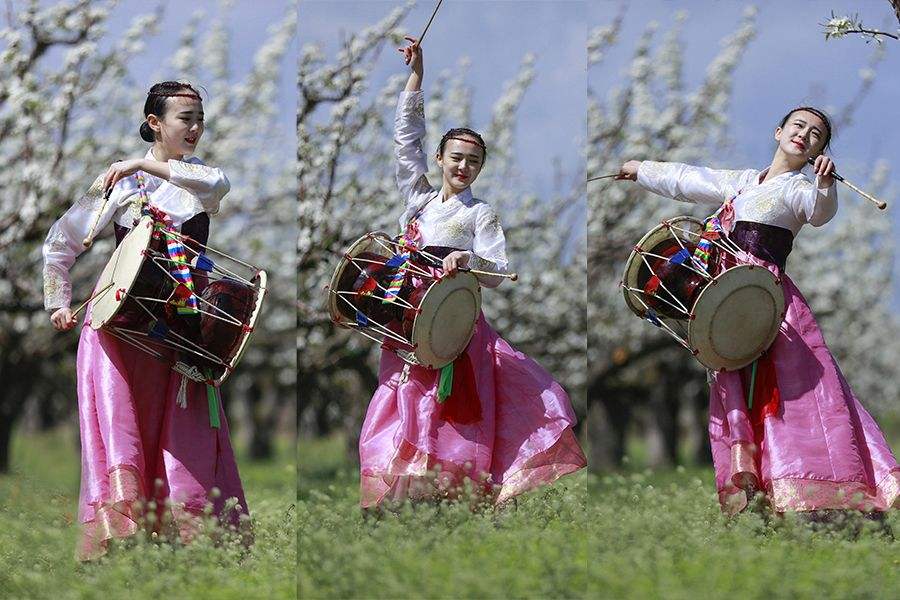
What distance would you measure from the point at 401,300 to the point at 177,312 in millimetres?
892

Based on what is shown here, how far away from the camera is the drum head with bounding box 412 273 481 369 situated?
16.8 ft

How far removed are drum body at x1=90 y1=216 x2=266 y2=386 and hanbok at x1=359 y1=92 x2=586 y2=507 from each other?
75 cm

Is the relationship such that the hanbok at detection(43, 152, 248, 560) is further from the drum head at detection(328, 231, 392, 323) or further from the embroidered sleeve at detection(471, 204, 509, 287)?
the embroidered sleeve at detection(471, 204, 509, 287)

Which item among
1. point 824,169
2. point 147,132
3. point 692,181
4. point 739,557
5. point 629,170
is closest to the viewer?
point 739,557

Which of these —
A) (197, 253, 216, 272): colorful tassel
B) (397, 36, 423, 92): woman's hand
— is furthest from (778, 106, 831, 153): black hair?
(197, 253, 216, 272): colorful tassel

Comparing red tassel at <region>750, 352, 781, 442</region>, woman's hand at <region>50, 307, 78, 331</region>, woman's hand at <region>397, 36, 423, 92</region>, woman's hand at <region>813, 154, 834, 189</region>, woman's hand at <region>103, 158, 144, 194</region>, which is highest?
woman's hand at <region>397, 36, 423, 92</region>

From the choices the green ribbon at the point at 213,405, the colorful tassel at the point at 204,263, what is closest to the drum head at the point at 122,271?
the colorful tassel at the point at 204,263

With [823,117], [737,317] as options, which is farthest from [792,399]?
[823,117]

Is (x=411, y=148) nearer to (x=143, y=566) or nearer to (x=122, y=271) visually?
(x=122, y=271)

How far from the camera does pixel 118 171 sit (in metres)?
4.87

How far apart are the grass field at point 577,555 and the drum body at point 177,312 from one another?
761mm

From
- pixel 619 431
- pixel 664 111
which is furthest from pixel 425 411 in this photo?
pixel 619 431

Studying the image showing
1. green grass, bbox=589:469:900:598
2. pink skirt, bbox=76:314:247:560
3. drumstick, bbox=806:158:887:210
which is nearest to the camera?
green grass, bbox=589:469:900:598

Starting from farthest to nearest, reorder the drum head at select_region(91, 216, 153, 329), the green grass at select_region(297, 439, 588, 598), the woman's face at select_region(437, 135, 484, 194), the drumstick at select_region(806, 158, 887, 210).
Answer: the woman's face at select_region(437, 135, 484, 194) < the drum head at select_region(91, 216, 153, 329) < the drumstick at select_region(806, 158, 887, 210) < the green grass at select_region(297, 439, 588, 598)
